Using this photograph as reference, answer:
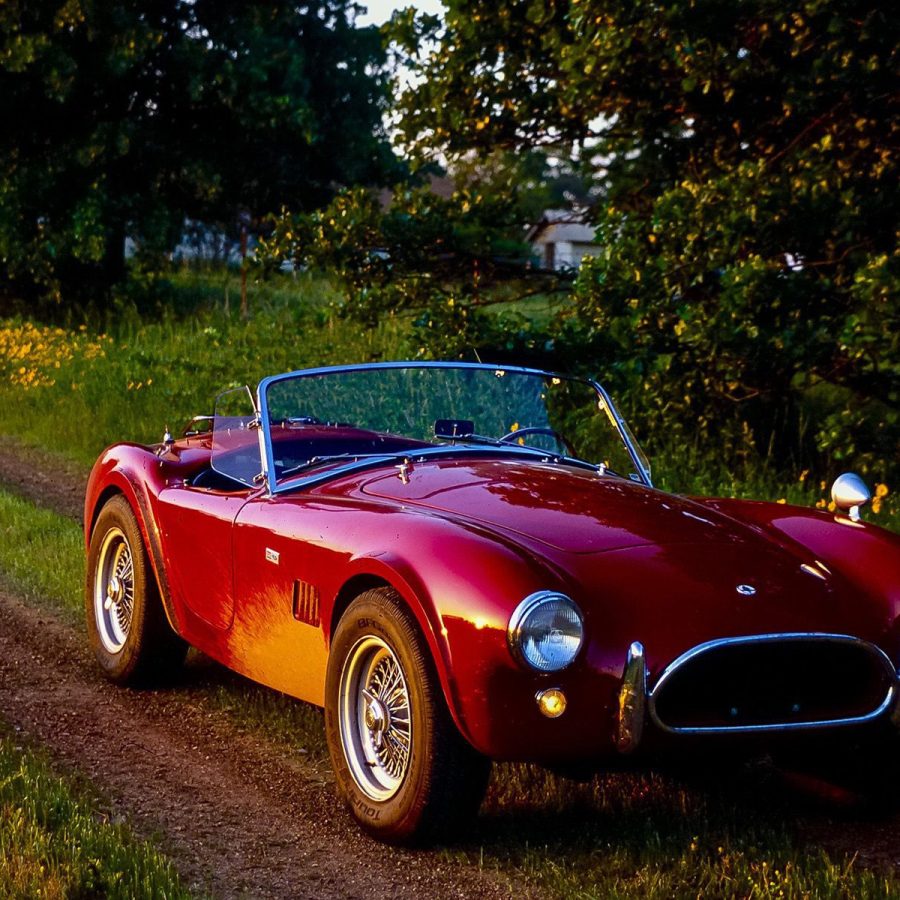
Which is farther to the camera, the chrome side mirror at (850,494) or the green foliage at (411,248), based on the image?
the green foliage at (411,248)

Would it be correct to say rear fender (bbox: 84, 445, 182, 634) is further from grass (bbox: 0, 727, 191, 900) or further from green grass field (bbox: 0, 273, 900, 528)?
green grass field (bbox: 0, 273, 900, 528)

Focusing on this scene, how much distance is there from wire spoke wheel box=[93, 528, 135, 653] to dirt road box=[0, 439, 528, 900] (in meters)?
0.19

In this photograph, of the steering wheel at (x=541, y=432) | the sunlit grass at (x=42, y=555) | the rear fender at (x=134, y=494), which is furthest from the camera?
the sunlit grass at (x=42, y=555)

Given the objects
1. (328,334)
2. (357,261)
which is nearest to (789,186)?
(357,261)

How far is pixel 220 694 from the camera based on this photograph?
226 inches

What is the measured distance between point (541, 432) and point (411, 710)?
182cm

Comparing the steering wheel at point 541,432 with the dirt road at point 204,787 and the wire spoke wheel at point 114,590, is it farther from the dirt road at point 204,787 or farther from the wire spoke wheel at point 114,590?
the wire spoke wheel at point 114,590

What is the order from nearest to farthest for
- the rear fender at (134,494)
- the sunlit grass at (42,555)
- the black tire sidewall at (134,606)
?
the rear fender at (134,494) < the black tire sidewall at (134,606) < the sunlit grass at (42,555)

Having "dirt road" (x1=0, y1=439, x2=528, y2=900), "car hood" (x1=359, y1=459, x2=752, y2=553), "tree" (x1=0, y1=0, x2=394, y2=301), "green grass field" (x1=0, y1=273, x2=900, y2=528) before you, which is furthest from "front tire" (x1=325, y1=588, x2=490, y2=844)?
"tree" (x1=0, y1=0, x2=394, y2=301)

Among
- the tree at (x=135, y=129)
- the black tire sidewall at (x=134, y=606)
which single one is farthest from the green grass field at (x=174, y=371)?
the black tire sidewall at (x=134, y=606)

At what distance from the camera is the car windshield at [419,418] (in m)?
5.30

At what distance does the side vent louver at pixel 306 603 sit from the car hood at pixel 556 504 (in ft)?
1.32

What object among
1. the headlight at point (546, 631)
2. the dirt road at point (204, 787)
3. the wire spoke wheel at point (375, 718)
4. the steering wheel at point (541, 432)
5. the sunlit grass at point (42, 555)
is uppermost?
the steering wheel at point (541, 432)

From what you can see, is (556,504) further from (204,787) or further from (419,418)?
(204,787)
